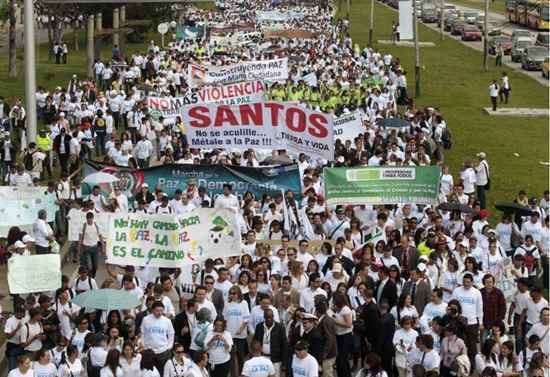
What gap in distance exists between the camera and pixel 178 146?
85.3 feet

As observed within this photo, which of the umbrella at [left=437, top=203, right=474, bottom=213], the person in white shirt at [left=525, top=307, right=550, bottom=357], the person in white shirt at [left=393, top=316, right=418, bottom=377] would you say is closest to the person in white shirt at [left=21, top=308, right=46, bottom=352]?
the person in white shirt at [left=393, top=316, right=418, bottom=377]

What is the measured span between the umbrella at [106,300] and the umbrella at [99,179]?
581cm

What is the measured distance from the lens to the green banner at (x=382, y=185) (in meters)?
19.3

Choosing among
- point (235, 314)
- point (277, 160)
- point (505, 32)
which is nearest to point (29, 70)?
point (277, 160)

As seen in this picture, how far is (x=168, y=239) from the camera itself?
629 inches

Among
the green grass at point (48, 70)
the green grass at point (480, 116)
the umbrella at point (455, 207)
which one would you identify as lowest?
the green grass at point (480, 116)

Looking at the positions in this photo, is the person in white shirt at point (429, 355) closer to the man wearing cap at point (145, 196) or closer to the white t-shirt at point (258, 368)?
the white t-shirt at point (258, 368)

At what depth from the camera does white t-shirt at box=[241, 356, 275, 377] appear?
12812mm

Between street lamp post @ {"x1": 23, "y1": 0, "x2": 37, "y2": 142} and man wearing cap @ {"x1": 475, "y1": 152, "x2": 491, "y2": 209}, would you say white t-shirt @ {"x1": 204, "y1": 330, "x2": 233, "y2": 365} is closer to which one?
street lamp post @ {"x1": 23, "y1": 0, "x2": 37, "y2": 142}

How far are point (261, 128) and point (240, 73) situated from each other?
11.7 metres

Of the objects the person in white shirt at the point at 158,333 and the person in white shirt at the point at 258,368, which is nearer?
the person in white shirt at the point at 258,368

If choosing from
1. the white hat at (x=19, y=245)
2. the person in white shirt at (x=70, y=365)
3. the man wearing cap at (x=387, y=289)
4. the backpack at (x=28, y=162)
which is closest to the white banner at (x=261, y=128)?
the backpack at (x=28, y=162)

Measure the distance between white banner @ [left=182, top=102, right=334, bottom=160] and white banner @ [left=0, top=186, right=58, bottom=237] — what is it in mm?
3821

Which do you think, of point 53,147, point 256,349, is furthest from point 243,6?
point 256,349
